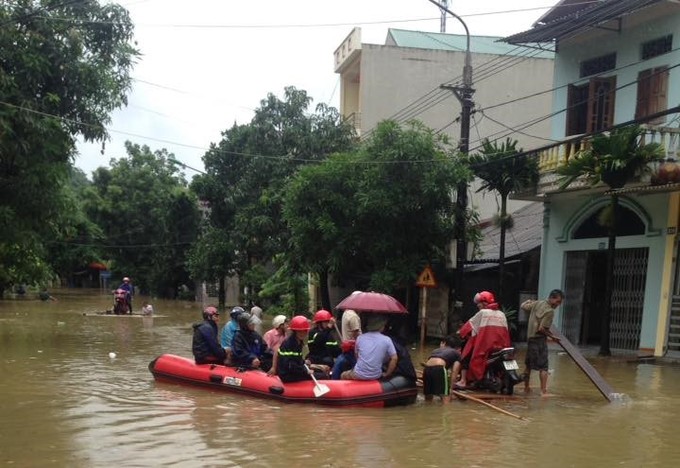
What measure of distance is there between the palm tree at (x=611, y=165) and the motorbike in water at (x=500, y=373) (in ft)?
20.7

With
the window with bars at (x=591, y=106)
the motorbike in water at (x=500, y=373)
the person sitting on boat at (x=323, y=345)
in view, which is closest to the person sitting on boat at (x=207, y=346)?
the person sitting on boat at (x=323, y=345)

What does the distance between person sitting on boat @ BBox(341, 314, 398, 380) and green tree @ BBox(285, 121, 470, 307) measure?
8.85 meters

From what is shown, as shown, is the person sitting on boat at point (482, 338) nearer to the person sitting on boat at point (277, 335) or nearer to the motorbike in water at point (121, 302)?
the person sitting on boat at point (277, 335)

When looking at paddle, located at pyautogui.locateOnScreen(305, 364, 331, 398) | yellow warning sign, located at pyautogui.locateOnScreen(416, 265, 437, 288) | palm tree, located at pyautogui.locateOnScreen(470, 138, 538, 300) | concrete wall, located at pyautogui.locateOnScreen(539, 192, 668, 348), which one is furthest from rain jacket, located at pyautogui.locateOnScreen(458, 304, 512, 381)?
palm tree, located at pyautogui.locateOnScreen(470, 138, 538, 300)

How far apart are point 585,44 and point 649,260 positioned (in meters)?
6.28

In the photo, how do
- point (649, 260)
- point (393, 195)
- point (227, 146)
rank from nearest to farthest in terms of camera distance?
1. point (649, 260)
2. point (393, 195)
3. point (227, 146)

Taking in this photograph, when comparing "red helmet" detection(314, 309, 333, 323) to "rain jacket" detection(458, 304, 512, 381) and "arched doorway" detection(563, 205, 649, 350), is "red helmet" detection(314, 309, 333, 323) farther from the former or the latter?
"arched doorway" detection(563, 205, 649, 350)

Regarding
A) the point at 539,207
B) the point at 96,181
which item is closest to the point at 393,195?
Answer: the point at 539,207

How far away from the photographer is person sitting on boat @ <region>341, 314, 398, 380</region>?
938 centimetres

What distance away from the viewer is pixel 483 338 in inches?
405

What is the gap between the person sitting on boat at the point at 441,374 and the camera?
387 inches

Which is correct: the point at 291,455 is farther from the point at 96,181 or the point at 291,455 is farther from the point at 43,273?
the point at 96,181

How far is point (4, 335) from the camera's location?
19.2m

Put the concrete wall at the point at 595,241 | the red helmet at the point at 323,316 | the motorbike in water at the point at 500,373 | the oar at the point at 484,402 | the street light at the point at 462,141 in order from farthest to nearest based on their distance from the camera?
the street light at the point at 462,141
the concrete wall at the point at 595,241
the red helmet at the point at 323,316
the motorbike in water at the point at 500,373
the oar at the point at 484,402
